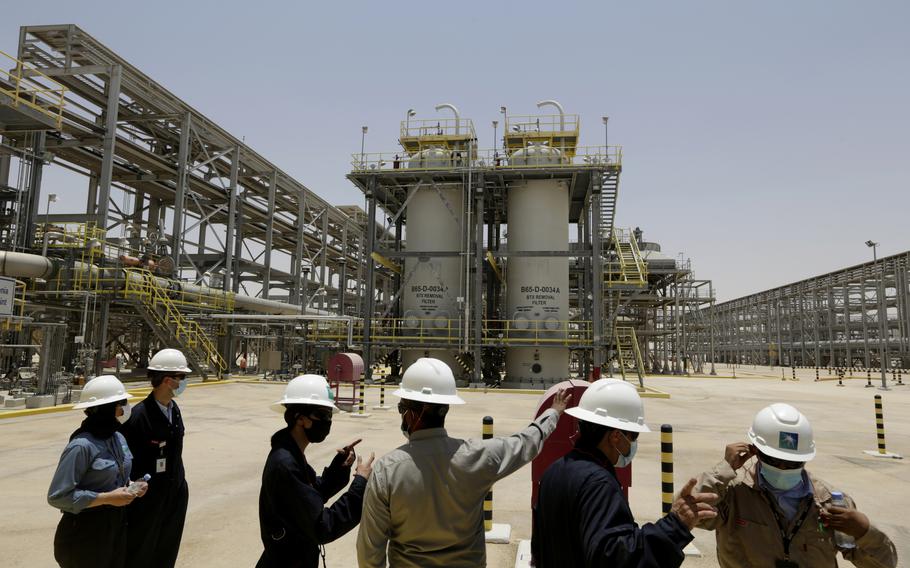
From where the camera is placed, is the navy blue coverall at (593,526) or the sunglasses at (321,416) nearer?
the navy blue coverall at (593,526)

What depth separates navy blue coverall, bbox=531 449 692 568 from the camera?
2139 mm

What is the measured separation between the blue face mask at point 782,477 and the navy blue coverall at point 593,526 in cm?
102

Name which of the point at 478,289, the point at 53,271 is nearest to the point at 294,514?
the point at 53,271

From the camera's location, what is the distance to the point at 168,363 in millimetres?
4176

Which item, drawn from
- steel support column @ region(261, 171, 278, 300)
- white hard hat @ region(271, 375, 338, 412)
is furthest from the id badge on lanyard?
steel support column @ region(261, 171, 278, 300)

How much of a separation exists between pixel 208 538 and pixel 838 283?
61828 millimetres

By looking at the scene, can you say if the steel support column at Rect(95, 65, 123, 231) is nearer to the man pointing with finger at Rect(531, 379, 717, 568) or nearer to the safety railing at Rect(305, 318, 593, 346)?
the safety railing at Rect(305, 318, 593, 346)

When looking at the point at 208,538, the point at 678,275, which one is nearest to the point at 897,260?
the point at 678,275

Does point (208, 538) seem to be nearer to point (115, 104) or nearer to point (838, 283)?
point (115, 104)

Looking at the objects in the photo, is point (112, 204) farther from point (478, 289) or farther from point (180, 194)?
point (478, 289)

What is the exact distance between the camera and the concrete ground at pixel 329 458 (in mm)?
5754

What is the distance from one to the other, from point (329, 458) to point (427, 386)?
7382 mm

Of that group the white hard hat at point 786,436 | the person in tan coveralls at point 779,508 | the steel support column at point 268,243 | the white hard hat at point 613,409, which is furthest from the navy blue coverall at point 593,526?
the steel support column at point 268,243

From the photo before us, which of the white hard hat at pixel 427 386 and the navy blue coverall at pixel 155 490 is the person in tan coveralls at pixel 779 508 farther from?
the navy blue coverall at pixel 155 490
